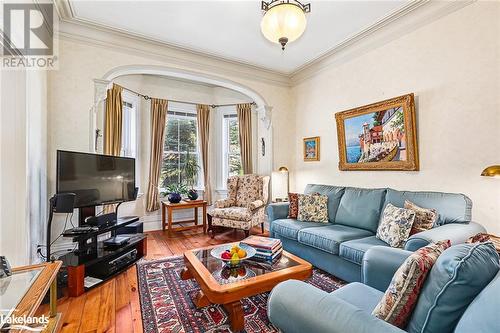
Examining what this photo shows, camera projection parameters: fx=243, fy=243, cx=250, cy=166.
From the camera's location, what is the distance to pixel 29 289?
1332 mm

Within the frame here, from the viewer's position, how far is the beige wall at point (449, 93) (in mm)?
2219

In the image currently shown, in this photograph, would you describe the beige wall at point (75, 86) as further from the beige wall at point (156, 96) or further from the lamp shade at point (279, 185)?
the lamp shade at point (279, 185)

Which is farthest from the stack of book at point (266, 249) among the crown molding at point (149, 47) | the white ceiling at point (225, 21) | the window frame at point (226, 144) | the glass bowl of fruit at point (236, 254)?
the window frame at point (226, 144)

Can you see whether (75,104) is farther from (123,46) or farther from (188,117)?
(188,117)

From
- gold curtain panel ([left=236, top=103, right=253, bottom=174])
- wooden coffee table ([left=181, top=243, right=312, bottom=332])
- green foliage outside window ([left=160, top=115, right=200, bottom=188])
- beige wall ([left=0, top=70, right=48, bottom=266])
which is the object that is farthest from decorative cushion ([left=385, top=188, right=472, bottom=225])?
green foliage outside window ([left=160, top=115, right=200, bottom=188])

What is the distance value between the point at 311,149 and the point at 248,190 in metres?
1.39

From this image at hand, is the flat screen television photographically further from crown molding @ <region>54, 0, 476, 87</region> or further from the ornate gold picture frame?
the ornate gold picture frame

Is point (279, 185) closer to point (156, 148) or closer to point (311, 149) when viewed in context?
point (311, 149)

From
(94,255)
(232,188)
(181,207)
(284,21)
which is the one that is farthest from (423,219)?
(181,207)

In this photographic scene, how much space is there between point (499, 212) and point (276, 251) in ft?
6.61

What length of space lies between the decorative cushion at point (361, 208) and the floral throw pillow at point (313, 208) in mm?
180

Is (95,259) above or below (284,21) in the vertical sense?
below

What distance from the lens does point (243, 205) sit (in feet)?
15.0

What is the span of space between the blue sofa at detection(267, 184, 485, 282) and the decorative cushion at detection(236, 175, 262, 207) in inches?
44.1
